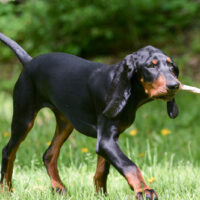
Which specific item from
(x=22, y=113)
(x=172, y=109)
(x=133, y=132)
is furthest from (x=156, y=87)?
(x=133, y=132)

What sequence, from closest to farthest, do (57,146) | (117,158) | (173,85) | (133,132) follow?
(173,85), (117,158), (57,146), (133,132)

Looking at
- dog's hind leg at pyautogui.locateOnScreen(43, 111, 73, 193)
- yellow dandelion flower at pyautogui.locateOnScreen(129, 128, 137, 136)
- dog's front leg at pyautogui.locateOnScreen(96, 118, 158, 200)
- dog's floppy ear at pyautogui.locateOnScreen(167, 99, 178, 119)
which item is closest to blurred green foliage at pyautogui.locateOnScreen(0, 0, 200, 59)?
yellow dandelion flower at pyautogui.locateOnScreen(129, 128, 137, 136)

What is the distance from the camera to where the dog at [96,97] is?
2936 millimetres

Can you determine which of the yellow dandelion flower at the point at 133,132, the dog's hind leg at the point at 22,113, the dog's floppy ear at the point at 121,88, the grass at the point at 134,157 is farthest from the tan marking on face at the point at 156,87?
the yellow dandelion flower at the point at 133,132

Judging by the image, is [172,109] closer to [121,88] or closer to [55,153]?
[121,88]

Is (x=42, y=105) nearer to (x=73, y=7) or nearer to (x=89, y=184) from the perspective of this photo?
(x=89, y=184)

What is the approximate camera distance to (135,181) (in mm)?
2855

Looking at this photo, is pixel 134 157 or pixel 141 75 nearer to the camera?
pixel 141 75

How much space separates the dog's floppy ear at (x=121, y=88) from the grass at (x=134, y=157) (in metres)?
0.67

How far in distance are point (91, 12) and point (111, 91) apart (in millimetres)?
5234

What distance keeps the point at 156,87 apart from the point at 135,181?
1.99 feet

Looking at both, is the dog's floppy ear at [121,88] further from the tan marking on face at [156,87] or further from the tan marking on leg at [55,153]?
the tan marking on leg at [55,153]

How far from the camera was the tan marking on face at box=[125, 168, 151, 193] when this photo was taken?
2834 mm

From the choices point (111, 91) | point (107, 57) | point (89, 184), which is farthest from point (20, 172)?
point (107, 57)
